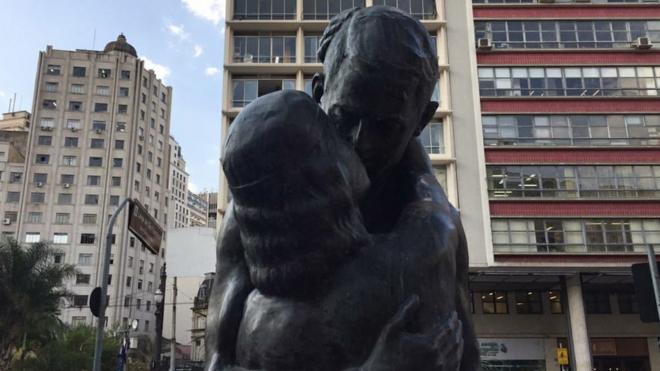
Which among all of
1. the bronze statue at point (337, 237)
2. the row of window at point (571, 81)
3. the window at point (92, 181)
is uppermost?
the window at point (92, 181)

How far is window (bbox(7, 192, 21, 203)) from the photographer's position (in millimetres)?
63284

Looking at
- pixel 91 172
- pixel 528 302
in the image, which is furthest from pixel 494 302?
pixel 91 172

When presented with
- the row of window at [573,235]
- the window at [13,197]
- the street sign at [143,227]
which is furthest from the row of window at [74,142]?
the street sign at [143,227]

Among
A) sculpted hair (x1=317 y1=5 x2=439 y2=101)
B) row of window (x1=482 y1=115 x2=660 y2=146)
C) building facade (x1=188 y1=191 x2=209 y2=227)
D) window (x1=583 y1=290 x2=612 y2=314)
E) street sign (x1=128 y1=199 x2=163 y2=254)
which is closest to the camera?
sculpted hair (x1=317 y1=5 x2=439 y2=101)

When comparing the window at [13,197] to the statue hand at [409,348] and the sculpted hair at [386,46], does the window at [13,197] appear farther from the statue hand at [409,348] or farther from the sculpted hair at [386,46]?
the statue hand at [409,348]

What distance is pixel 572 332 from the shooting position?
92.3 ft

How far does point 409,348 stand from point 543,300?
3307 cm

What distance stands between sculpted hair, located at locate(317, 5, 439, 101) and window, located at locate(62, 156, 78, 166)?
6935 centimetres

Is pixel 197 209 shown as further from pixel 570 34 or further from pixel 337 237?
pixel 337 237

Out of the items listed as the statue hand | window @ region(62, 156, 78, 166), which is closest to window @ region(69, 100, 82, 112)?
window @ region(62, 156, 78, 166)

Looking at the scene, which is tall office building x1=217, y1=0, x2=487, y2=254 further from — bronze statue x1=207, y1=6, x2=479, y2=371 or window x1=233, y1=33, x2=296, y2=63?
bronze statue x1=207, y1=6, x2=479, y2=371

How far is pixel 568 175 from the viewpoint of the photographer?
29.1 metres

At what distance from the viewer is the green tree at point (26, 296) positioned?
76.1 ft

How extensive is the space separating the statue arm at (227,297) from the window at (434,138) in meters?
29.3
